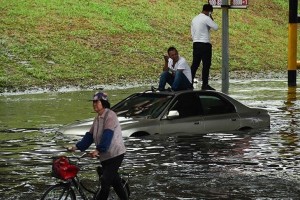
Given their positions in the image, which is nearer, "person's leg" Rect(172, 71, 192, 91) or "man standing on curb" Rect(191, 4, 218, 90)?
"person's leg" Rect(172, 71, 192, 91)

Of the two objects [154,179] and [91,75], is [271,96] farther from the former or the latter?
[154,179]

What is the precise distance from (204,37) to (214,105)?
386 cm

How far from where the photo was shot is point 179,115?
61.3 ft

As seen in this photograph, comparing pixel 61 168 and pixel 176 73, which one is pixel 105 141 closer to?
pixel 61 168

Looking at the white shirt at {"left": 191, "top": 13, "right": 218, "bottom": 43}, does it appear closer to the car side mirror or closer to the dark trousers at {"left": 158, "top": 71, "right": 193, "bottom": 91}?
the dark trousers at {"left": 158, "top": 71, "right": 193, "bottom": 91}

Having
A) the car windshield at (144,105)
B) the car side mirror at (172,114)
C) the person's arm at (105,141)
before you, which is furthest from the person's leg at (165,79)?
the person's arm at (105,141)

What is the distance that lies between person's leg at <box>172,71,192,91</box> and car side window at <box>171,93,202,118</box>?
6.43 feet

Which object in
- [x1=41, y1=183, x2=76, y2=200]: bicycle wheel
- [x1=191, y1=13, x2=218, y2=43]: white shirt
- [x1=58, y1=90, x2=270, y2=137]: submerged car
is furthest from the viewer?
[x1=191, y1=13, x2=218, y2=43]: white shirt

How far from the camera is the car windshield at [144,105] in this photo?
18.5 metres

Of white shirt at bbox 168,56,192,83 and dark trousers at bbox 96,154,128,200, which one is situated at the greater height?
white shirt at bbox 168,56,192,83

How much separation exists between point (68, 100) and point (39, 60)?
327 inches

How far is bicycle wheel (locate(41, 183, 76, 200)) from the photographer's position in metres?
10.7

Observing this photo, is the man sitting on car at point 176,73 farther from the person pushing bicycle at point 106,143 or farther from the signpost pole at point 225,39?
the person pushing bicycle at point 106,143

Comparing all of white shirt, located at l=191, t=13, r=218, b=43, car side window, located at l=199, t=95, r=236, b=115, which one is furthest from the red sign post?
car side window, located at l=199, t=95, r=236, b=115
